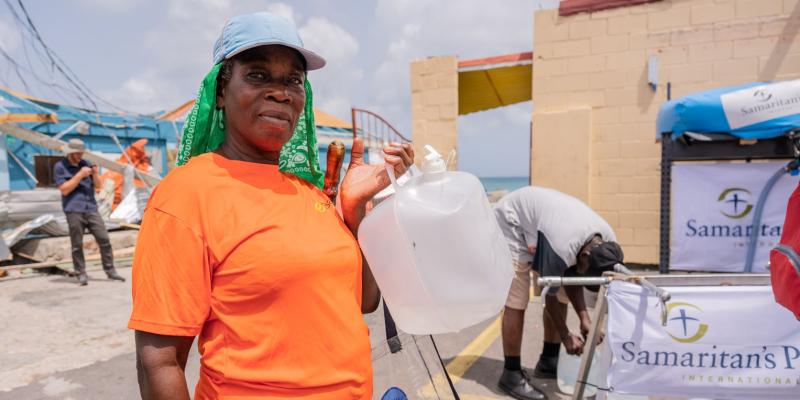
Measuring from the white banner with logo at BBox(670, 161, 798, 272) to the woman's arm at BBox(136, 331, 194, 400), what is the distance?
4.03 metres

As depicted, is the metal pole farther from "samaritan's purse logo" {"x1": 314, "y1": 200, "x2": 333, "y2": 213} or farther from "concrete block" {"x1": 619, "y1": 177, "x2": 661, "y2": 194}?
"samaritan's purse logo" {"x1": 314, "y1": 200, "x2": 333, "y2": 213}

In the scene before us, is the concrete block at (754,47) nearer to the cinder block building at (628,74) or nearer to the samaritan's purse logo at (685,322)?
the cinder block building at (628,74)

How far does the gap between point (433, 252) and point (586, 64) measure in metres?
6.39

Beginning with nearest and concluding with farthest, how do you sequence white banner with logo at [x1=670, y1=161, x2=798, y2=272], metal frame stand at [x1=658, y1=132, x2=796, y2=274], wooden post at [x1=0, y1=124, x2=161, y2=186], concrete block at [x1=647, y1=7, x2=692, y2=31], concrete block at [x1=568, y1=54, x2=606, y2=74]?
metal frame stand at [x1=658, y1=132, x2=796, y2=274] → white banner with logo at [x1=670, y1=161, x2=798, y2=272] → concrete block at [x1=647, y1=7, x2=692, y2=31] → concrete block at [x1=568, y1=54, x2=606, y2=74] → wooden post at [x1=0, y1=124, x2=161, y2=186]

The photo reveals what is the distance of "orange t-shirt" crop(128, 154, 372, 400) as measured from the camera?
1.04m

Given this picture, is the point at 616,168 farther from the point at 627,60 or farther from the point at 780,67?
the point at 780,67

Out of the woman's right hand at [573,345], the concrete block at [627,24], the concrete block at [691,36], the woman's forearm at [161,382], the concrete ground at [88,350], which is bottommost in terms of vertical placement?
the concrete ground at [88,350]

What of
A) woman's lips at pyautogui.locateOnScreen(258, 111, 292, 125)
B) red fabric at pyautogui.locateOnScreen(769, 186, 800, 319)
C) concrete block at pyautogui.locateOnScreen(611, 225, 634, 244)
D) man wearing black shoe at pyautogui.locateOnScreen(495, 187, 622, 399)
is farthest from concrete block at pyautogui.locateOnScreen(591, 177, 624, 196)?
woman's lips at pyautogui.locateOnScreen(258, 111, 292, 125)

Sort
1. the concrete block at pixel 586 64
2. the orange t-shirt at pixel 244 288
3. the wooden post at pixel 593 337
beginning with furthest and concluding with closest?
the concrete block at pixel 586 64
the wooden post at pixel 593 337
the orange t-shirt at pixel 244 288

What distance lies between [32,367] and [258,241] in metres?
3.82

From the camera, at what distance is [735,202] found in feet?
12.9

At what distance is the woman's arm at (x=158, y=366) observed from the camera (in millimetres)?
1049

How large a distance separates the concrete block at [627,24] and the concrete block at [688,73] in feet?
2.10

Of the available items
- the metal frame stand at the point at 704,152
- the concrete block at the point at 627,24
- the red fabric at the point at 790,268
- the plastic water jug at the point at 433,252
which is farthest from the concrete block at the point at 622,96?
the plastic water jug at the point at 433,252
